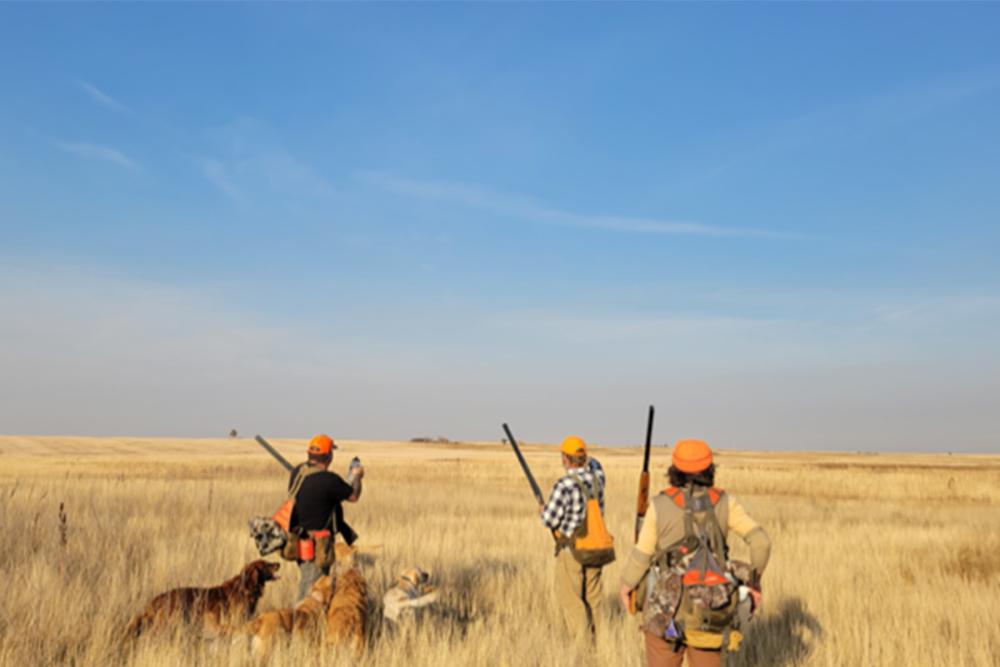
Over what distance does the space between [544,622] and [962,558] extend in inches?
362

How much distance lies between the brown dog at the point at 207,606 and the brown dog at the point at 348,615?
965 mm

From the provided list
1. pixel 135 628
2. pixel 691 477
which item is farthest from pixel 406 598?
pixel 691 477

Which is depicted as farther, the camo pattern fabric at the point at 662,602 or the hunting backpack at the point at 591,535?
the hunting backpack at the point at 591,535

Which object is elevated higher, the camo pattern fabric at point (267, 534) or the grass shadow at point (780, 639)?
the camo pattern fabric at point (267, 534)

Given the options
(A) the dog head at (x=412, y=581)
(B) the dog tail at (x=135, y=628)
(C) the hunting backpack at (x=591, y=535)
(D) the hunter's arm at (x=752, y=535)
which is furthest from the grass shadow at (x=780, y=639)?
(B) the dog tail at (x=135, y=628)

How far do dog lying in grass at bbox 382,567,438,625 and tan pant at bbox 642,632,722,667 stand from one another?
3.00 meters

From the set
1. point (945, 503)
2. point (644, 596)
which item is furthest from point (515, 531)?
point (945, 503)

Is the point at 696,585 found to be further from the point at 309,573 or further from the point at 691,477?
the point at 309,573

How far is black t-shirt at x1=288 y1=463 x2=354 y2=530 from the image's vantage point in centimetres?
685

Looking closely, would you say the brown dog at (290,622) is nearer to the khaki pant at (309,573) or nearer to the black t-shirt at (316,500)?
the khaki pant at (309,573)

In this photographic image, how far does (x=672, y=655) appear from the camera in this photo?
4.54 metres

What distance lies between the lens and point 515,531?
15.8 m

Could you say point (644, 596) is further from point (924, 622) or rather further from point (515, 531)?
point (515, 531)

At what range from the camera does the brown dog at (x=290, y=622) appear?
6.06 m
